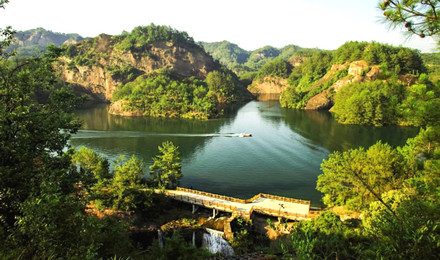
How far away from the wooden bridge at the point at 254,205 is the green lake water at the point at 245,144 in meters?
4.21

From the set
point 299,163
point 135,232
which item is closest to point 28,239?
point 135,232

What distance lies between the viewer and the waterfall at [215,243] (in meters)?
25.9

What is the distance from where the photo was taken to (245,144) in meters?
62.3

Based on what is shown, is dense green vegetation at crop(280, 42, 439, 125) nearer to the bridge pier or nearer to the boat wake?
the bridge pier

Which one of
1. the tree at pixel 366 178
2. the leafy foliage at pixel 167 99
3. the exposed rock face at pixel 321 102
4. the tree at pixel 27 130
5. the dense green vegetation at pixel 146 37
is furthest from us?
the dense green vegetation at pixel 146 37

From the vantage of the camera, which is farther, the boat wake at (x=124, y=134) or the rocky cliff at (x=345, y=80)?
the rocky cliff at (x=345, y=80)

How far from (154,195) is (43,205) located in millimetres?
24998

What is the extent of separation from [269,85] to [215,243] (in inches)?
6795

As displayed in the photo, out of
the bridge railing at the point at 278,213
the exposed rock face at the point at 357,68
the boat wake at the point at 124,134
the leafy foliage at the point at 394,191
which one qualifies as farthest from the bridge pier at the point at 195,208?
the exposed rock face at the point at 357,68

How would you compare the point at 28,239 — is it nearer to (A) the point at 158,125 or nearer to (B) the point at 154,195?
(B) the point at 154,195

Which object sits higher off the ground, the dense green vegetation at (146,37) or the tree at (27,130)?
the dense green vegetation at (146,37)

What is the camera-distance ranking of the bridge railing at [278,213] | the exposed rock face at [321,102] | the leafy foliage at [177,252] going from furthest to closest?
1. the exposed rock face at [321,102]
2. the bridge railing at [278,213]
3. the leafy foliage at [177,252]

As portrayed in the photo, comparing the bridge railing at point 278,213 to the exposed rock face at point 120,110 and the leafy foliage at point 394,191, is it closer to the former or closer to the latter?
the leafy foliage at point 394,191

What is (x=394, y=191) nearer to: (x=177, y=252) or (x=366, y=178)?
(x=366, y=178)
